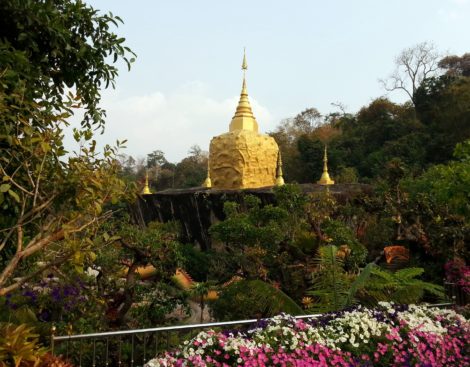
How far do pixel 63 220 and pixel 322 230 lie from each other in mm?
6811

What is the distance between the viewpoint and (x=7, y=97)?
3.84m

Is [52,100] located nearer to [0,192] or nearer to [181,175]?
[0,192]

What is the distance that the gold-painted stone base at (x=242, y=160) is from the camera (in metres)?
22.2

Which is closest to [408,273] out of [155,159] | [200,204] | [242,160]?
[200,204]

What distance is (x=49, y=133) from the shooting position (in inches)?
156

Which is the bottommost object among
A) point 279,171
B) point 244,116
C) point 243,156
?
point 279,171

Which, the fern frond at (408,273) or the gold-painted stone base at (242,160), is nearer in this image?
the fern frond at (408,273)

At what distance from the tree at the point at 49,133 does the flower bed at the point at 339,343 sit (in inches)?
52.3

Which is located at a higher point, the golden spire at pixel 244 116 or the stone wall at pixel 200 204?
the golden spire at pixel 244 116

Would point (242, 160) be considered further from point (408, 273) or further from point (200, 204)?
point (408, 273)

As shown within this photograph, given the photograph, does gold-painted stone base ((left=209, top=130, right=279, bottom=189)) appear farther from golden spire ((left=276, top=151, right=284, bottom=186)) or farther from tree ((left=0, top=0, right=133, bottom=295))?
tree ((left=0, top=0, right=133, bottom=295))

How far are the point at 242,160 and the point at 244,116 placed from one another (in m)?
2.71

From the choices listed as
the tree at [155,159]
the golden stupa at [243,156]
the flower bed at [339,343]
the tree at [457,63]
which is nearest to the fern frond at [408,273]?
the flower bed at [339,343]

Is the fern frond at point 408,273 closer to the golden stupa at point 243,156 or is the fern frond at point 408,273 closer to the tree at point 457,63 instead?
the golden stupa at point 243,156
